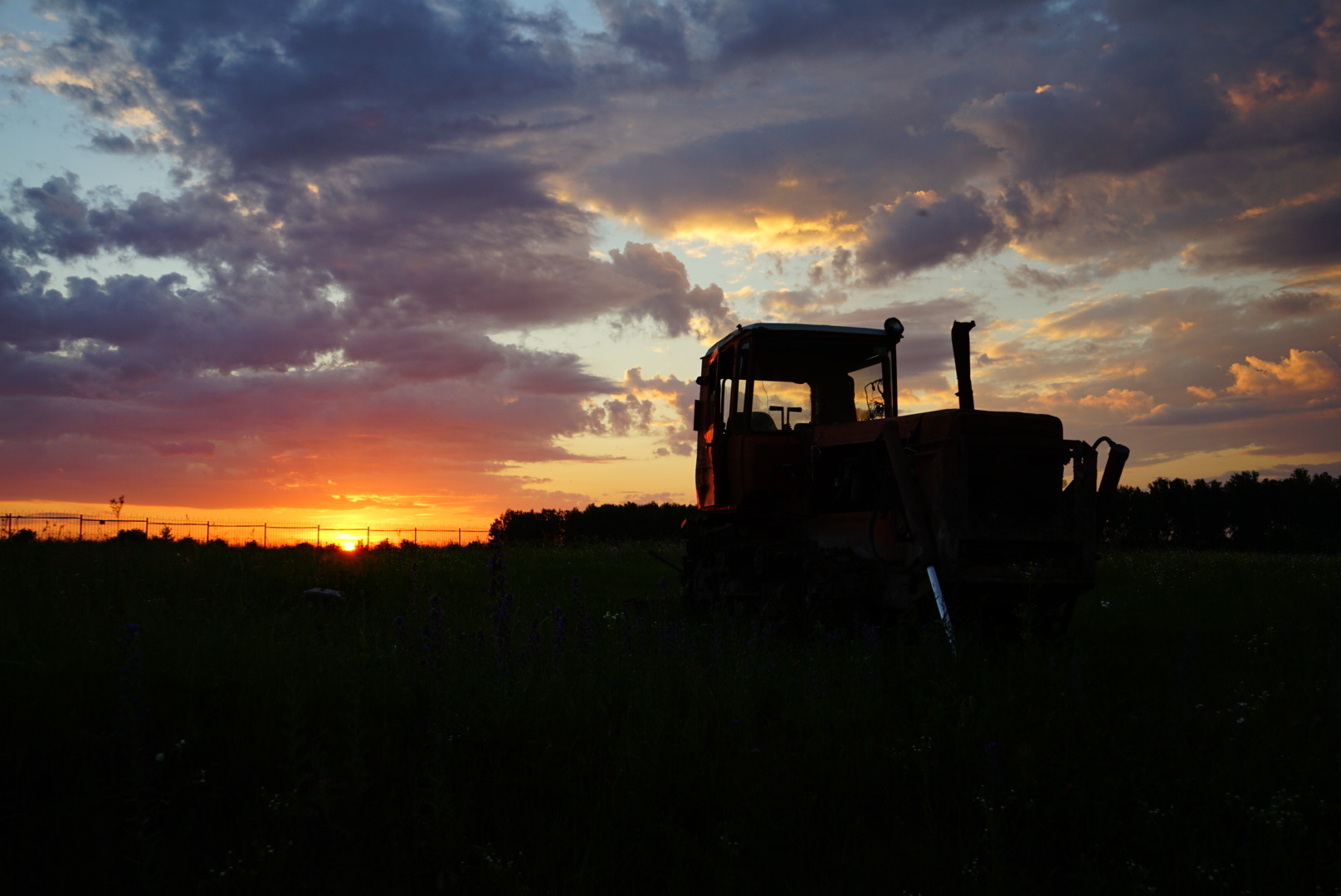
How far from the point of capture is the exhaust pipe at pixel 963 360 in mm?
7566

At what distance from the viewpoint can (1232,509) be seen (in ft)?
166

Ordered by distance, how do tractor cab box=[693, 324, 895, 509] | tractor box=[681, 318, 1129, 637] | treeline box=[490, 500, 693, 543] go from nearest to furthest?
tractor box=[681, 318, 1129, 637]
tractor cab box=[693, 324, 895, 509]
treeline box=[490, 500, 693, 543]

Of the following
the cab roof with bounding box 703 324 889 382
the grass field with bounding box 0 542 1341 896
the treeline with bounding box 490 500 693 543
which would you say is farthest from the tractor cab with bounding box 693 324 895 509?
the treeline with bounding box 490 500 693 543

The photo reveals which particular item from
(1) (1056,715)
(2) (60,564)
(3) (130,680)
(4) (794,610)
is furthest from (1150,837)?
(2) (60,564)

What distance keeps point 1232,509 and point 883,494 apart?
182 feet

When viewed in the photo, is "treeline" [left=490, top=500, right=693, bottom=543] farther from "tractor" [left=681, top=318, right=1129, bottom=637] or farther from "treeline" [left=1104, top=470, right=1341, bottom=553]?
"tractor" [left=681, top=318, right=1129, bottom=637]

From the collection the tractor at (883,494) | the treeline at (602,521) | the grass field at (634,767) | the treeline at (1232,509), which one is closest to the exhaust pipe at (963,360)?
the tractor at (883,494)

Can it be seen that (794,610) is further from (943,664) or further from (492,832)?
(492,832)

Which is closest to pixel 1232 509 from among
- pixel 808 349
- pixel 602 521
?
pixel 602 521

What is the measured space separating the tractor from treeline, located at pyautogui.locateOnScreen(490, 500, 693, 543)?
3548 cm

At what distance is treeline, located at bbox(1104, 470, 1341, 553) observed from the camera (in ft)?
161

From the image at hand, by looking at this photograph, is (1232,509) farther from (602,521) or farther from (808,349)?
(808,349)

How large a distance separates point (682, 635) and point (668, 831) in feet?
8.95

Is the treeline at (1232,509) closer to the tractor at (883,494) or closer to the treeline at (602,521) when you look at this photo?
the treeline at (602,521)
